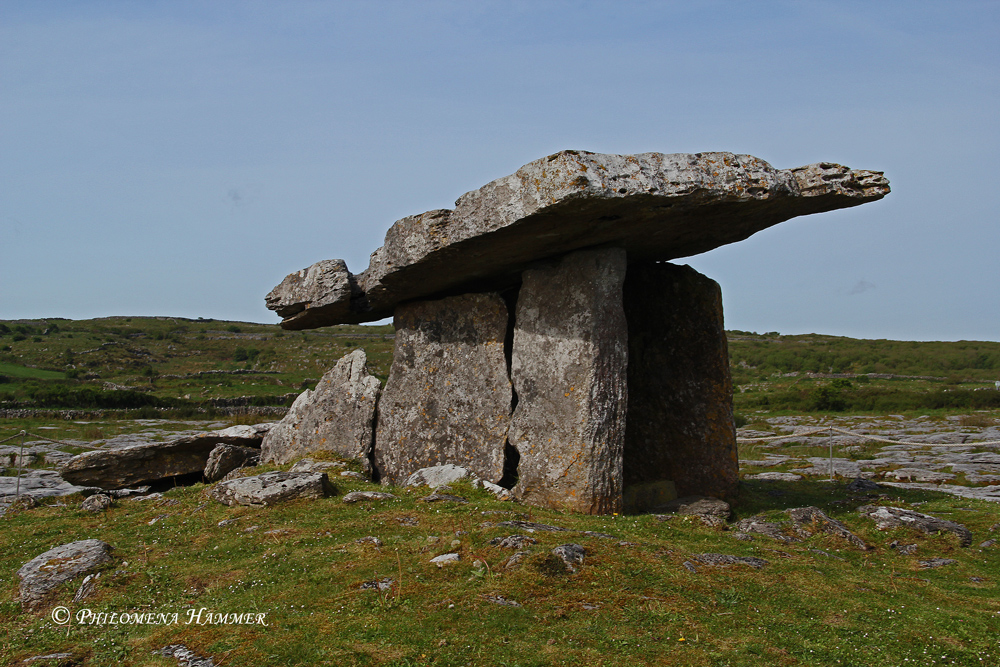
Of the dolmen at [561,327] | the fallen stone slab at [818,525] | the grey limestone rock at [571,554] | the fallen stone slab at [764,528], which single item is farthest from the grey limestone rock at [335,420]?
the fallen stone slab at [818,525]

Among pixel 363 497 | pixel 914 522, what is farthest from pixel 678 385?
pixel 363 497

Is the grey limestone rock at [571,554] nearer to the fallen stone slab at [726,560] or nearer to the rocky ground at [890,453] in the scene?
the fallen stone slab at [726,560]

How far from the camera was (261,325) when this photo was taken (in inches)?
3888

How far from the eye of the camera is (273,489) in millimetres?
10719

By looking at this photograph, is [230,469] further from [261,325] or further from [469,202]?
[261,325]

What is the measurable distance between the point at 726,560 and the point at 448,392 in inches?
232

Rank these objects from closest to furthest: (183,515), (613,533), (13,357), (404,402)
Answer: (613,533) → (183,515) → (404,402) → (13,357)

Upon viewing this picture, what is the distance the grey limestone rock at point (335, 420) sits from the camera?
13.7 metres

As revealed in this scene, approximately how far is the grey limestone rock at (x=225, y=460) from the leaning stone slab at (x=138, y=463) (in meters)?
0.30

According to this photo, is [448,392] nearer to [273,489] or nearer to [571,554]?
[273,489]

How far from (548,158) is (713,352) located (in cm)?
553

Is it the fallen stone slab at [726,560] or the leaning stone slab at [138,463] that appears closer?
the fallen stone slab at [726,560]

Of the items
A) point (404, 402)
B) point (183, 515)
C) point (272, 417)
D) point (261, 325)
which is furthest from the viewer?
point (261, 325)

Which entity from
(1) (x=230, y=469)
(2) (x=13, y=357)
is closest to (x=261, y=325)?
(2) (x=13, y=357)
